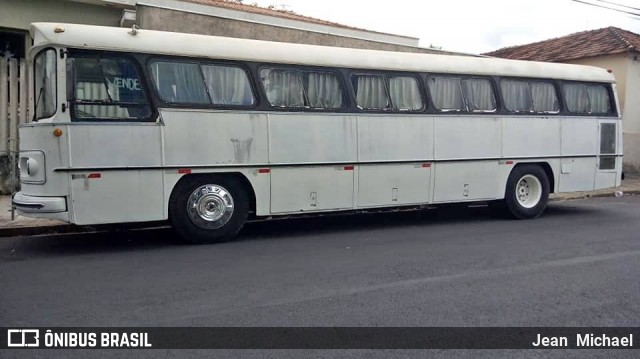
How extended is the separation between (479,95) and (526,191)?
2.18m

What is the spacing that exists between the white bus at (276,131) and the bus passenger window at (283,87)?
0.02 metres

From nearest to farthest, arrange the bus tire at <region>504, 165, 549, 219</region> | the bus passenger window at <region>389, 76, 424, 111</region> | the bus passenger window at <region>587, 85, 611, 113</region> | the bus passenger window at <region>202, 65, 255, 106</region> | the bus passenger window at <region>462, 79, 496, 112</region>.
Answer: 1. the bus passenger window at <region>202, 65, 255, 106</region>
2. the bus passenger window at <region>389, 76, 424, 111</region>
3. the bus passenger window at <region>462, 79, 496, 112</region>
4. the bus tire at <region>504, 165, 549, 219</region>
5. the bus passenger window at <region>587, 85, 611, 113</region>

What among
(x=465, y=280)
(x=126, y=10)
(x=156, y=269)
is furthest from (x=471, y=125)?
(x=126, y=10)

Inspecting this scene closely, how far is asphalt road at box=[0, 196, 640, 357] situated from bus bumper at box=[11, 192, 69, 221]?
1.78ft

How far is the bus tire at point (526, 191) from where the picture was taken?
420 inches

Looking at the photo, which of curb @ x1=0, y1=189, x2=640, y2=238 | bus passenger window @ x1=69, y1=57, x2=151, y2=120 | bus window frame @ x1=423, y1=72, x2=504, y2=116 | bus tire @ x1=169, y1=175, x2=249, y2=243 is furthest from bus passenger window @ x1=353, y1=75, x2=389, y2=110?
curb @ x1=0, y1=189, x2=640, y2=238

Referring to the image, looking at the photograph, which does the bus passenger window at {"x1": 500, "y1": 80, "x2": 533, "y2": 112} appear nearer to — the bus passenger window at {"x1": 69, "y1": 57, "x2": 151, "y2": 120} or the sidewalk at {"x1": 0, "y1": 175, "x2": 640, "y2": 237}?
the bus passenger window at {"x1": 69, "y1": 57, "x2": 151, "y2": 120}

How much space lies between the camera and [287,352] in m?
4.23

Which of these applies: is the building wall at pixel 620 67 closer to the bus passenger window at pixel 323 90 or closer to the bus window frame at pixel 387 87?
the bus window frame at pixel 387 87

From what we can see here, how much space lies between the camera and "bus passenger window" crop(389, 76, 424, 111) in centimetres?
946

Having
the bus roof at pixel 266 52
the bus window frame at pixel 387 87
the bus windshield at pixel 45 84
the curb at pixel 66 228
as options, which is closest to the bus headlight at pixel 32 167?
the bus windshield at pixel 45 84

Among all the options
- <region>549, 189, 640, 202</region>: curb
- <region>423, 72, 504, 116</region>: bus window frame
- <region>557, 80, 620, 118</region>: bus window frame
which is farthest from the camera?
<region>549, 189, 640, 202</region>: curb

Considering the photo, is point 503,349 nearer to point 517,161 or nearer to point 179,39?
point 179,39

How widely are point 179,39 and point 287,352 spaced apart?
17.0ft
